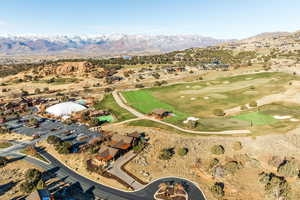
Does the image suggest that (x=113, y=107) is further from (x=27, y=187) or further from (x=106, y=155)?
(x=27, y=187)

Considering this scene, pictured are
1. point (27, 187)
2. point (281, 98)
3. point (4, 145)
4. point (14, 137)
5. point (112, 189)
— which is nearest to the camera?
point (27, 187)

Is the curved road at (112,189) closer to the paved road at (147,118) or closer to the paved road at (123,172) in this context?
the paved road at (123,172)

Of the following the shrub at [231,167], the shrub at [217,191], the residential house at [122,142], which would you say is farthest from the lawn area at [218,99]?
the shrub at [217,191]

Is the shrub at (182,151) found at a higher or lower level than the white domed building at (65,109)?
lower

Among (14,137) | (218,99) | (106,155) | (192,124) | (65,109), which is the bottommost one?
(14,137)

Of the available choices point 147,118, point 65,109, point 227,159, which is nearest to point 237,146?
point 227,159
